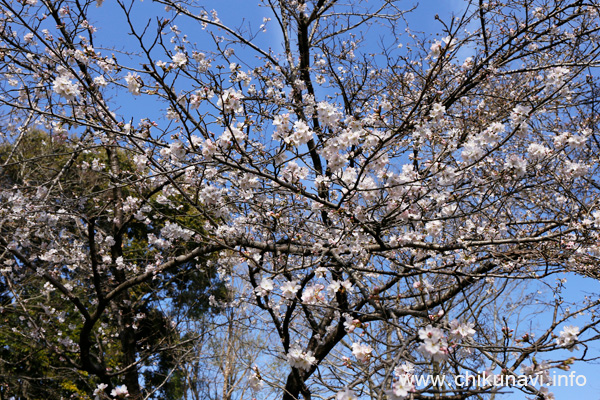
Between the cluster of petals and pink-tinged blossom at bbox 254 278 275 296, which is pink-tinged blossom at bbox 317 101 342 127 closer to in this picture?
pink-tinged blossom at bbox 254 278 275 296

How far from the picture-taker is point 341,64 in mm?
5523

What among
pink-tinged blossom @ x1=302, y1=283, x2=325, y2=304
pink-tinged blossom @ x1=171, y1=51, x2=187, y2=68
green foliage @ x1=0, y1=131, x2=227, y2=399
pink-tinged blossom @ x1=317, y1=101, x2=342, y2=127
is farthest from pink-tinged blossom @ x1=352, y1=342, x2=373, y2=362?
green foliage @ x1=0, y1=131, x2=227, y2=399

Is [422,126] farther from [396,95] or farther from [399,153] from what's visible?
[396,95]

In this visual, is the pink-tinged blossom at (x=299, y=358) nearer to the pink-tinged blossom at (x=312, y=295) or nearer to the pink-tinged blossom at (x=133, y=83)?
the pink-tinged blossom at (x=312, y=295)

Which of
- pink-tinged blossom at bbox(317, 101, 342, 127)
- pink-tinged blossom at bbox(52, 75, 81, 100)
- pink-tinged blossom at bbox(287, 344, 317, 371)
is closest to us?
pink-tinged blossom at bbox(287, 344, 317, 371)

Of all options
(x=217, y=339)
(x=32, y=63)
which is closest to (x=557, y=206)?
(x=32, y=63)

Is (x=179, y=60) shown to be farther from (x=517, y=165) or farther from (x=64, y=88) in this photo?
(x=517, y=165)

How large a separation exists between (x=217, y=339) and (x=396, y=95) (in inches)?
276

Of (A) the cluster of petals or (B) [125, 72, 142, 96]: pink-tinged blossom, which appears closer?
(A) the cluster of petals

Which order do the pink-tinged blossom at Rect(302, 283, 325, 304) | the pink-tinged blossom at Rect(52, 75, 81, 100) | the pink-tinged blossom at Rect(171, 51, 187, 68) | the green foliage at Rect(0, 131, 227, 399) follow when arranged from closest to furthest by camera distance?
the pink-tinged blossom at Rect(302, 283, 325, 304) < the pink-tinged blossom at Rect(52, 75, 81, 100) < the pink-tinged blossom at Rect(171, 51, 187, 68) < the green foliage at Rect(0, 131, 227, 399)

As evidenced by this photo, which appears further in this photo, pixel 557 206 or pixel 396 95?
pixel 396 95

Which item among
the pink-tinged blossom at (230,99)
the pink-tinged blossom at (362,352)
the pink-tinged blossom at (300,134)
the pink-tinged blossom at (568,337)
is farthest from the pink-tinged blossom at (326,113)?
the pink-tinged blossom at (568,337)

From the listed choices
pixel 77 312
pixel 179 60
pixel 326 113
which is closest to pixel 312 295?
pixel 326 113

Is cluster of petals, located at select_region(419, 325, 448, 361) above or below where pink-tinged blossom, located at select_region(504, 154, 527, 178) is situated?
below
